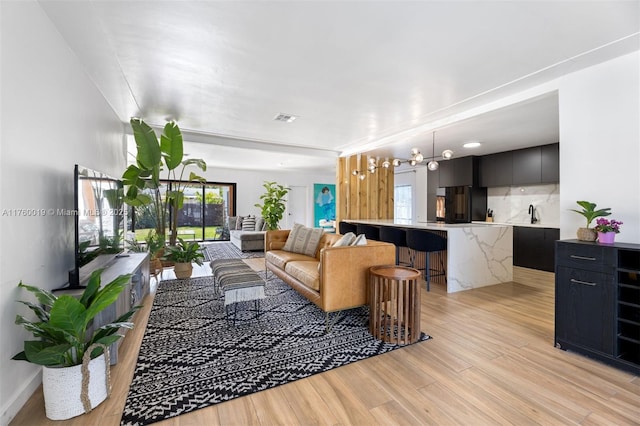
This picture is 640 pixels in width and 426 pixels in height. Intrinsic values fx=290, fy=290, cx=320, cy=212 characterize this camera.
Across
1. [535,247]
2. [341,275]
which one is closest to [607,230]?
[341,275]

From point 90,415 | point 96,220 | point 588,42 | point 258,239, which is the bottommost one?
point 90,415

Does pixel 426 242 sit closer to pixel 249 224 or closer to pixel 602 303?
pixel 602 303

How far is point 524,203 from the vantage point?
5973mm

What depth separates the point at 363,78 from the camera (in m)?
2.99

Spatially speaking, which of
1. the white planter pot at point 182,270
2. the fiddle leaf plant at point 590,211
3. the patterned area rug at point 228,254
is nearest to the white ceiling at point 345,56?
the fiddle leaf plant at point 590,211

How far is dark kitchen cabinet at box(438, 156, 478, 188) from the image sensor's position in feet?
21.1

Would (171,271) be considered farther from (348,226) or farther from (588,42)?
(588,42)

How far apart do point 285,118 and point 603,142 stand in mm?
3558

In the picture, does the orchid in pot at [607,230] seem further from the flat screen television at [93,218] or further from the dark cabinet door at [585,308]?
the flat screen television at [93,218]

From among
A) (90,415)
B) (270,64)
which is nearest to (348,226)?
(270,64)

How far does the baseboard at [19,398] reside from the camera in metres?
1.56

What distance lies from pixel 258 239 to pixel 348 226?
8.65 ft

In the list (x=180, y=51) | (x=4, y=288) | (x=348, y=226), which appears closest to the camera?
(x=4, y=288)

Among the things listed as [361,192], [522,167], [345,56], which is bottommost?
[361,192]
